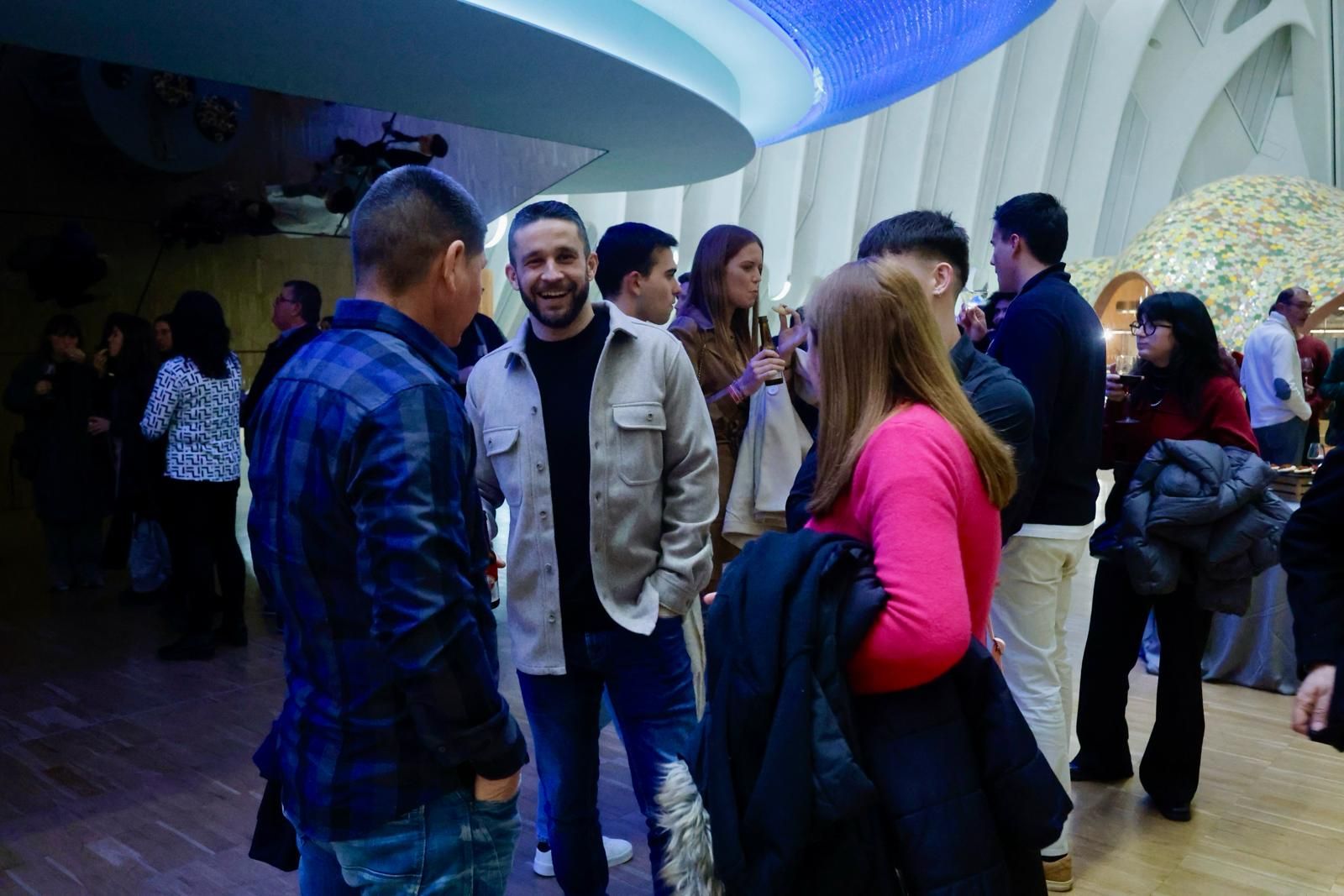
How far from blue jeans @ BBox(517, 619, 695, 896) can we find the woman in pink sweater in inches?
30.4

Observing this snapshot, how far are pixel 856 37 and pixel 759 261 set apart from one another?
92.5 inches

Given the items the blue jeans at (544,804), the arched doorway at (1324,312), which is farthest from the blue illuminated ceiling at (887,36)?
the arched doorway at (1324,312)

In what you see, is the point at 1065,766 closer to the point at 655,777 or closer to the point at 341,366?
the point at 655,777

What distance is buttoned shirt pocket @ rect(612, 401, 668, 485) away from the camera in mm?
2188

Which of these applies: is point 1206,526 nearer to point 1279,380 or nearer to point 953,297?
point 953,297

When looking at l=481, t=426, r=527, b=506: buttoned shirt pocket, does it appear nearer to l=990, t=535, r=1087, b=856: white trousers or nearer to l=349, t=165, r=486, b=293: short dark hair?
l=349, t=165, r=486, b=293: short dark hair

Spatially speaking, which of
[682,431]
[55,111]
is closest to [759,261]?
[682,431]

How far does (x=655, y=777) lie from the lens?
220 centimetres

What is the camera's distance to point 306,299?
4.95 meters

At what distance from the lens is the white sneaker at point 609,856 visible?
2.75 meters

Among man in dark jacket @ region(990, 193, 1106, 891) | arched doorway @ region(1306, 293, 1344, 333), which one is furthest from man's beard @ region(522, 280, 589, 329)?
arched doorway @ region(1306, 293, 1344, 333)

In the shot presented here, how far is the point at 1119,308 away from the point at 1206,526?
16.3 meters

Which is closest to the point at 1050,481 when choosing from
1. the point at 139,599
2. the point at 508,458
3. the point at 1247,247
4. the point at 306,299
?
the point at 508,458

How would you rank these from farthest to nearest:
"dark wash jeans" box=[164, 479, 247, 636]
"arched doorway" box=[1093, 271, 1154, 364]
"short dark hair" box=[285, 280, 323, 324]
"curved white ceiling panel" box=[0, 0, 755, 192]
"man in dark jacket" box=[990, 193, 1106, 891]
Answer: "arched doorway" box=[1093, 271, 1154, 364]
"short dark hair" box=[285, 280, 323, 324]
"dark wash jeans" box=[164, 479, 247, 636]
"curved white ceiling panel" box=[0, 0, 755, 192]
"man in dark jacket" box=[990, 193, 1106, 891]
